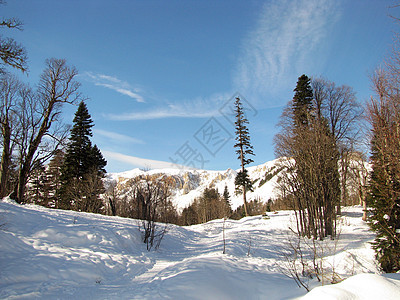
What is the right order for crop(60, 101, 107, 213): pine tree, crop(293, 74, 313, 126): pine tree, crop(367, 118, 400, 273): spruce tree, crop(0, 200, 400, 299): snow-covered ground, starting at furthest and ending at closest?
crop(60, 101, 107, 213): pine tree
crop(293, 74, 313, 126): pine tree
crop(367, 118, 400, 273): spruce tree
crop(0, 200, 400, 299): snow-covered ground

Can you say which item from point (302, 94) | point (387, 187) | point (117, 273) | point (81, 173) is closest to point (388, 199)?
point (387, 187)

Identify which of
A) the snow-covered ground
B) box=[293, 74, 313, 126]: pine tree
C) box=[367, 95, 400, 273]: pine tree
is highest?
box=[293, 74, 313, 126]: pine tree

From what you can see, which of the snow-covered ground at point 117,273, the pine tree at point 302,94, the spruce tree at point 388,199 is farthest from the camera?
the pine tree at point 302,94

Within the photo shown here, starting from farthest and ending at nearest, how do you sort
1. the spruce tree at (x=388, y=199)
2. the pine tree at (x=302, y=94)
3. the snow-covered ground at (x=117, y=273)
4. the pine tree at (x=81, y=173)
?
the pine tree at (x=81, y=173) → the pine tree at (x=302, y=94) → the spruce tree at (x=388, y=199) → the snow-covered ground at (x=117, y=273)

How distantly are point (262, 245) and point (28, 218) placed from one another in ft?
34.1

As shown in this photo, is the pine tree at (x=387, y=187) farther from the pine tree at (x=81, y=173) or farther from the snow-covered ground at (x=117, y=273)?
the pine tree at (x=81, y=173)

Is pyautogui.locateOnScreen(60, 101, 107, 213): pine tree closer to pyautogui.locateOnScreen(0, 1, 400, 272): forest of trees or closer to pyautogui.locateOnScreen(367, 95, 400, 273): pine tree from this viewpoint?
pyautogui.locateOnScreen(0, 1, 400, 272): forest of trees

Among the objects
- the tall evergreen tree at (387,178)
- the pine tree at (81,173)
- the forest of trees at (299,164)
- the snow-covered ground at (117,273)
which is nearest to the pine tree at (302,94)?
Answer: the forest of trees at (299,164)

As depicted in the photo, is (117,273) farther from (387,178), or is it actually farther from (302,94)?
(302,94)

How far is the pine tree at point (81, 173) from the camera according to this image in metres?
20.9

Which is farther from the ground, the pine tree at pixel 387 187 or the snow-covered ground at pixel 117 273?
the pine tree at pixel 387 187

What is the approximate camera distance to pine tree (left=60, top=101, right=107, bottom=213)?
68.5 ft

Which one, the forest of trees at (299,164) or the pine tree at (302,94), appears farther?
the pine tree at (302,94)

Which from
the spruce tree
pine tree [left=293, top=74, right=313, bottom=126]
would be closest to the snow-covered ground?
the spruce tree
